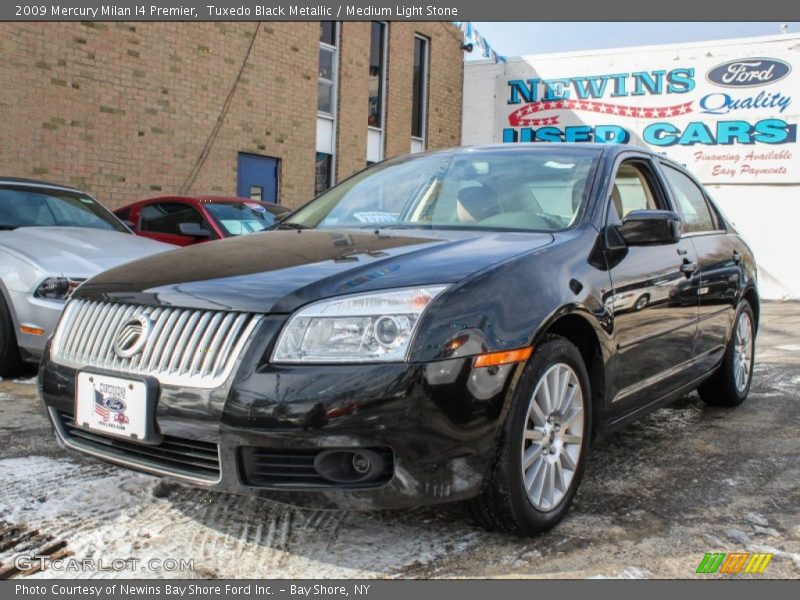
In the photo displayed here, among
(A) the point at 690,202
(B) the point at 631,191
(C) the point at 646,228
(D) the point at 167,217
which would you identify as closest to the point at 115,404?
(C) the point at 646,228

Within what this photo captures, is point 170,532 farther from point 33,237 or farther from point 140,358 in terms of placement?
point 33,237

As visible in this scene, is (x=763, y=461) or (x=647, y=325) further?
(x=763, y=461)

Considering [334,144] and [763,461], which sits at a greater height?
[334,144]

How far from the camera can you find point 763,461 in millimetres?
3900

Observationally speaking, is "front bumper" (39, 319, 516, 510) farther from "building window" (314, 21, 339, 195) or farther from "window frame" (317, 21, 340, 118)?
"window frame" (317, 21, 340, 118)

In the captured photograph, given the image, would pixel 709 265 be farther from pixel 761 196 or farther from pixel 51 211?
pixel 761 196

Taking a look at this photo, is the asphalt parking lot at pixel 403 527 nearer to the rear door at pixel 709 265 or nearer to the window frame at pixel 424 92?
the rear door at pixel 709 265

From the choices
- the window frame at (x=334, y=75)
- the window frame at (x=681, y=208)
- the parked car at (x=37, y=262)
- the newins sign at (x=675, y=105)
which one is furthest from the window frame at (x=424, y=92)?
the window frame at (x=681, y=208)

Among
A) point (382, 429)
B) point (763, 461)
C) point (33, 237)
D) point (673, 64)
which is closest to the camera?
point (382, 429)

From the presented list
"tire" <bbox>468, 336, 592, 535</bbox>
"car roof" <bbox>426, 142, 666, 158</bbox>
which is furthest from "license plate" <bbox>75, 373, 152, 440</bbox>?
"car roof" <bbox>426, 142, 666, 158</bbox>

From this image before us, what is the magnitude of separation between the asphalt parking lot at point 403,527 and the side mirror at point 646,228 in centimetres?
105

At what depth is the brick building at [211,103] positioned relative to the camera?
10281 millimetres

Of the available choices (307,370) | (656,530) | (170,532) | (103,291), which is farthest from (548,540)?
(103,291)

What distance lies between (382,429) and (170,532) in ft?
3.32
